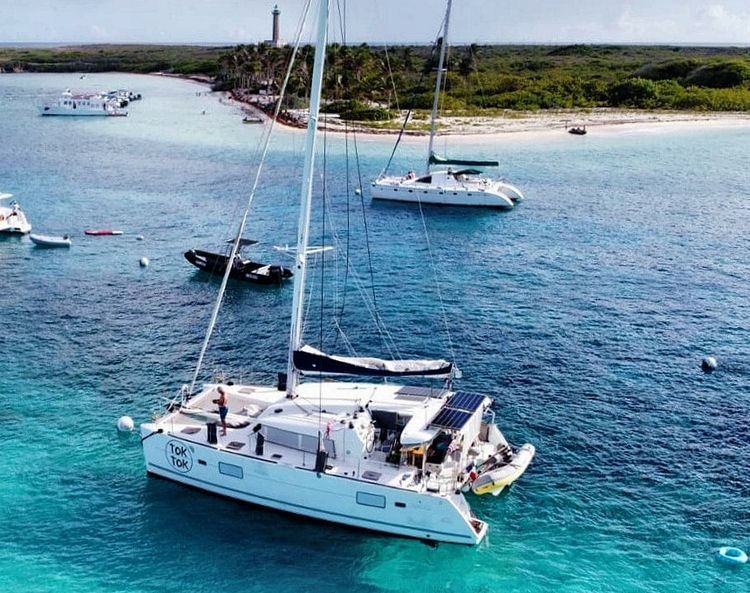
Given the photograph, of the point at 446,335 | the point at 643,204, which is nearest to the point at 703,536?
the point at 446,335

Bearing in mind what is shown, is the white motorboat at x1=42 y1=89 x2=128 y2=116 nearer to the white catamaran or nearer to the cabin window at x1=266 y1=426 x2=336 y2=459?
the white catamaran

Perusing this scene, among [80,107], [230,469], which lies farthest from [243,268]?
[80,107]

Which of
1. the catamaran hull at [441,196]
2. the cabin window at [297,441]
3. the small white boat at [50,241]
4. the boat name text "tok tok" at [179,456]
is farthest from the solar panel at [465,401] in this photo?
the catamaran hull at [441,196]

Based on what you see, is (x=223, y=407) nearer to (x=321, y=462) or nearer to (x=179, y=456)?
(x=179, y=456)

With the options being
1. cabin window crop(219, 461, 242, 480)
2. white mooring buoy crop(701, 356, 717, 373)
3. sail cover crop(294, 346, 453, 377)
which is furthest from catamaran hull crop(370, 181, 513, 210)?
cabin window crop(219, 461, 242, 480)

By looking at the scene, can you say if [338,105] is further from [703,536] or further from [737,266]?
[703,536]

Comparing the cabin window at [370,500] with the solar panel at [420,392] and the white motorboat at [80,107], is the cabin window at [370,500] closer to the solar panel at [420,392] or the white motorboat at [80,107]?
the solar panel at [420,392]
